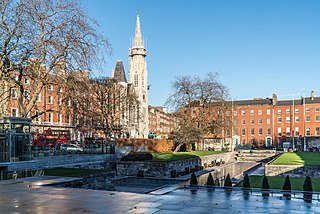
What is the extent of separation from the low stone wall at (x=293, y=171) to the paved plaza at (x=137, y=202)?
13.5 meters

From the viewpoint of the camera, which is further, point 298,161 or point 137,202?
point 298,161

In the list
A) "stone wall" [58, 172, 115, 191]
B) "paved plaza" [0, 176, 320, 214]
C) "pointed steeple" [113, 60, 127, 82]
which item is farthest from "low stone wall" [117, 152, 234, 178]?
"pointed steeple" [113, 60, 127, 82]

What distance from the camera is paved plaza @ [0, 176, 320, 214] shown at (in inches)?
395

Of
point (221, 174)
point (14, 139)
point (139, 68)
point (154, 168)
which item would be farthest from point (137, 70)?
point (14, 139)

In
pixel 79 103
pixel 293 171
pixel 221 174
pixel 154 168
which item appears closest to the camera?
pixel 293 171

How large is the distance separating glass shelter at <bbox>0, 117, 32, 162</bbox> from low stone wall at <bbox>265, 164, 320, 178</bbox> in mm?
18769

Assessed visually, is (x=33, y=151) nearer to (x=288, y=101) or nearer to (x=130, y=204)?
(x=130, y=204)

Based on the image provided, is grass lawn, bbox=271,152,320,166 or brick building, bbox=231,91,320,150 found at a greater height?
brick building, bbox=231,91,320,150

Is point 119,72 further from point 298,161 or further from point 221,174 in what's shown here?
point 298,161

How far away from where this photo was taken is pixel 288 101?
282ft

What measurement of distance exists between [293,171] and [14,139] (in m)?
21.0

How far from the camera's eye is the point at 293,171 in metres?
26.4

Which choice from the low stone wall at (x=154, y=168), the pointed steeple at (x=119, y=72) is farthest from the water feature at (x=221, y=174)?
the pointed steeple at (x=119, y=72)

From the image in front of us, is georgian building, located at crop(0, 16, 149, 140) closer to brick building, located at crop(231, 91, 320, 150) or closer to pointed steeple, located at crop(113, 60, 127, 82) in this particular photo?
pointed steeple, located at crop(113, 60, 127, 82)
